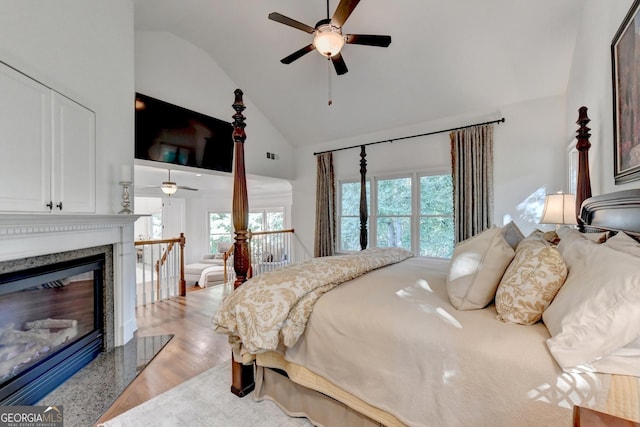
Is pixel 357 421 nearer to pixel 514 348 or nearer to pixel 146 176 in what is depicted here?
pixel 514 348

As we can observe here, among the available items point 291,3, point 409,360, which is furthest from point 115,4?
point 409,360

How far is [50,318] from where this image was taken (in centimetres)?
225

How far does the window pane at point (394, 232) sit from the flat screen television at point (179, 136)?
278 cm

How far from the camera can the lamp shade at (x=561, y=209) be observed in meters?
2.48

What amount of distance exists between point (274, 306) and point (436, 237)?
11.7 ft

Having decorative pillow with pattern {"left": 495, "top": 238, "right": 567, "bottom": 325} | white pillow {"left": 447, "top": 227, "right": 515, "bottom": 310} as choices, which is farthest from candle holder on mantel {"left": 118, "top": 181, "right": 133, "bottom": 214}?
decorative pillow with pattern {"left": 495, "top": 238, "right": 567, "bottom": 325}

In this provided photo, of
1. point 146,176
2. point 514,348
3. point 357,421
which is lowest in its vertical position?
point 357,421

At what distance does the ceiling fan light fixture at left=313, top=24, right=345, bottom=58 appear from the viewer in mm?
2477

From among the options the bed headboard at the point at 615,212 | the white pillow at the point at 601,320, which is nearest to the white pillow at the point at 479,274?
the white pillow at the point at 601,320

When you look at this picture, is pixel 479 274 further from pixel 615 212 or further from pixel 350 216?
pixel 350 216

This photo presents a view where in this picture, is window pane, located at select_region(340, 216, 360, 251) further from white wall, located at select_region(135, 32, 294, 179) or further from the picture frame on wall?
the picture frame on wall

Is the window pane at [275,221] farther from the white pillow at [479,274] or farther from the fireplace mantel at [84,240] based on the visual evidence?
the white pillow at [479,274]

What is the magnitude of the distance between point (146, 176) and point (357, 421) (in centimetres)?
687

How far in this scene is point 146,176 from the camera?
21.7ft
